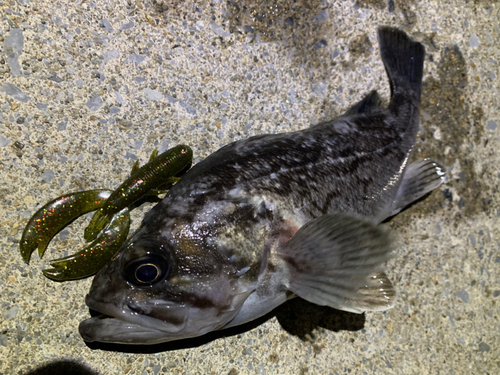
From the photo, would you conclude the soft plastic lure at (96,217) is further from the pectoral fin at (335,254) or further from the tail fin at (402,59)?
the tail fin at (402,59)

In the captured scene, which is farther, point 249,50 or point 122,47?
point 249,50

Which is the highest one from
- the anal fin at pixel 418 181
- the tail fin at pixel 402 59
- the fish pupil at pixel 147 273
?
the tail fin at pixel 402 59

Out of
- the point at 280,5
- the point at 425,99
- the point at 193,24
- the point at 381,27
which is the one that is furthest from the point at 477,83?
the point at 193,24

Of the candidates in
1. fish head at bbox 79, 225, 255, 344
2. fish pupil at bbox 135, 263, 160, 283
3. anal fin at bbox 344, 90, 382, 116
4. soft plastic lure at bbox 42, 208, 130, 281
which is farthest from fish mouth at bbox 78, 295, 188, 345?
anal fin at bbox 344, 90, 382, 116

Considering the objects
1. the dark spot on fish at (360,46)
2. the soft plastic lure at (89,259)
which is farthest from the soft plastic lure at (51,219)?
Answer: the dark spot on fish at (360,46)

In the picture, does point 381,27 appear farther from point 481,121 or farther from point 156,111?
point 156,111

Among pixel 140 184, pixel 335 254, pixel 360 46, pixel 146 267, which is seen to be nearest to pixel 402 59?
pixel 360 46

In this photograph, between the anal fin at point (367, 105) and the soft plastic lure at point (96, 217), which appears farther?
the anal fin at point (367, 105)
